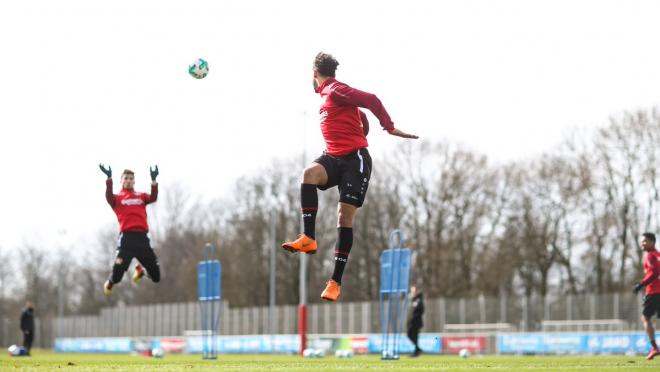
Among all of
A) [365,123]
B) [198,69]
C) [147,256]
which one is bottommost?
[147,256]

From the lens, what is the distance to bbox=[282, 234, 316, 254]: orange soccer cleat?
37.8 feet

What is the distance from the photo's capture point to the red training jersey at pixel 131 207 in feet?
55.1

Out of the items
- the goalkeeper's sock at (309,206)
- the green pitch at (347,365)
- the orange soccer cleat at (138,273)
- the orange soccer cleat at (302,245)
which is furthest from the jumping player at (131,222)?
the orange soccer cleat at (302,245)

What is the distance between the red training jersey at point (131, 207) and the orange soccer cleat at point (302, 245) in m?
5.64

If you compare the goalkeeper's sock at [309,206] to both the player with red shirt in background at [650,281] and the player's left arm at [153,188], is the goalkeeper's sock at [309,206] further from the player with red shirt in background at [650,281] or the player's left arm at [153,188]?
the player with red shirt in background at [650,281]

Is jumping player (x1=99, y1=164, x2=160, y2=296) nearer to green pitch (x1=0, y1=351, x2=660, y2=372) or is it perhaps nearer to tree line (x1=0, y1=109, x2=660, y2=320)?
green pitch (x1=0, y1=351, x2=660, y2=372)

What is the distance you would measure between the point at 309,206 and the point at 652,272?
918cm

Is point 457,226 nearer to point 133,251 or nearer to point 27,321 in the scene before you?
point 27,321

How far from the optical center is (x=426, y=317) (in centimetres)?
4753

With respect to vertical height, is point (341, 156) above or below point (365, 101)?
below

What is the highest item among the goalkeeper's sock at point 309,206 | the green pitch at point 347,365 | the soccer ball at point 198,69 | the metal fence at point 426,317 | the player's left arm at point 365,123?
the soccer ball at point 198,69

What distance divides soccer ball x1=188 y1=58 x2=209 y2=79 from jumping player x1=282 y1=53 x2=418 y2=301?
5137mm

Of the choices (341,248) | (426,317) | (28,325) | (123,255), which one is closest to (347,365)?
(341,248)

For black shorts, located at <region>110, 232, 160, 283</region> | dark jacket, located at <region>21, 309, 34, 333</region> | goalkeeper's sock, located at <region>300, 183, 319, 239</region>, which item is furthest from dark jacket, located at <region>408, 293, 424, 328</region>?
goalkeeper's sock, located at <region>300, 183, 319, 239</region>
